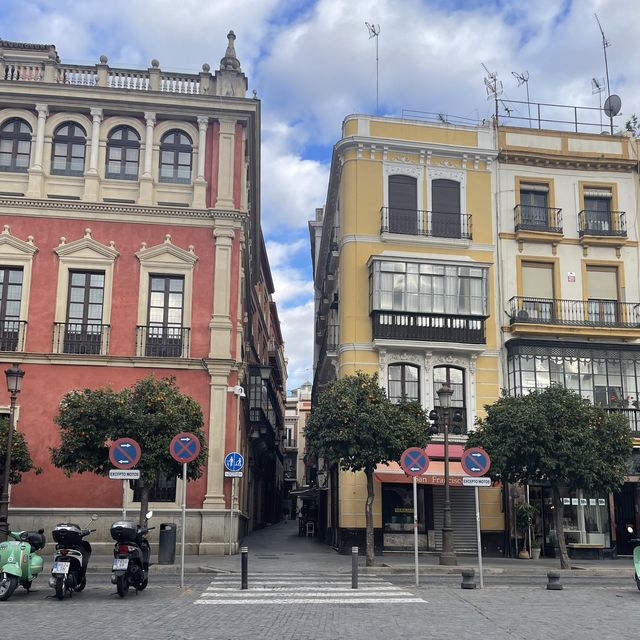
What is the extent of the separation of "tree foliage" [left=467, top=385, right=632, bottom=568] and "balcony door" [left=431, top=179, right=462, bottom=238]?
752cm

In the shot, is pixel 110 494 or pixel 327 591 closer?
pixel 327 591

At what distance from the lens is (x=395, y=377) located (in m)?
26.4

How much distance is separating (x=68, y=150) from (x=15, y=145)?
1.70 meters

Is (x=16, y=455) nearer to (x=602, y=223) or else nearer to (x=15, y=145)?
(x=15, y=145)

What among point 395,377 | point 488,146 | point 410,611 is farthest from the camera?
point 488,146

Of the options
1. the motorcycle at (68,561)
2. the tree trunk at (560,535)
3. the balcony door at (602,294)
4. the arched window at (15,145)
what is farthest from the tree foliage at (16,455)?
the balcony door at (602,294)

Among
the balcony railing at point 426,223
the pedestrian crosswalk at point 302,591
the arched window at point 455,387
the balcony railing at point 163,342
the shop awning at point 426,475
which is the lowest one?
the pedestrian crosswalk at point 302,591

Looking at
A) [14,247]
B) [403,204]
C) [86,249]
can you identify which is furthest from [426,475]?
[14,247]

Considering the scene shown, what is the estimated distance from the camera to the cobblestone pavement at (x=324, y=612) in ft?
33.4

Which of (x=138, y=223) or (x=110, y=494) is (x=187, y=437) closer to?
(x=110, y=494)

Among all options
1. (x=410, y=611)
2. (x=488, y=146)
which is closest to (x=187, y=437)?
(x=410, y=611)

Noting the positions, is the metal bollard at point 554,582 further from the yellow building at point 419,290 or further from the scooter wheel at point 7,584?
the scooter wheel at point 7,584

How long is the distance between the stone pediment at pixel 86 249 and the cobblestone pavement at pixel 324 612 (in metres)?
11.5

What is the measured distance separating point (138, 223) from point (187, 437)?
11504 millimetres
